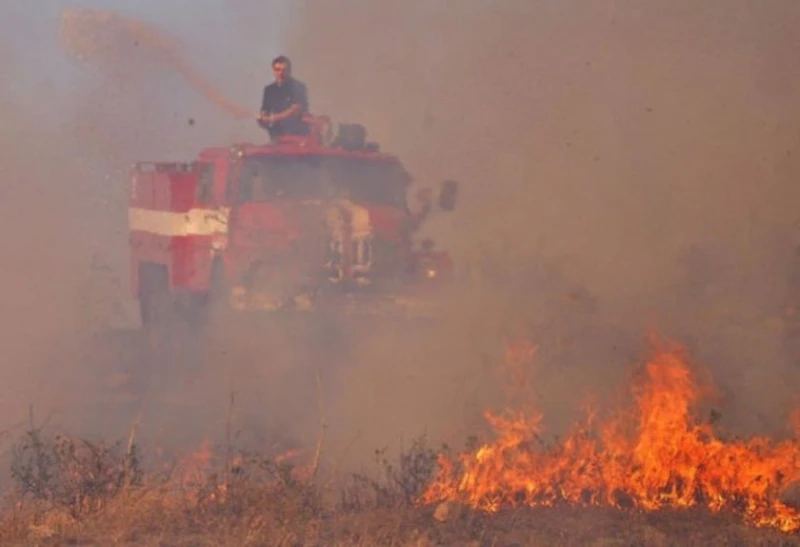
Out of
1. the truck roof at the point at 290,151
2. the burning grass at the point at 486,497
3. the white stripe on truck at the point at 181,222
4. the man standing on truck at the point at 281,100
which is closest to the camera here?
the burning grass at the point at 486,497

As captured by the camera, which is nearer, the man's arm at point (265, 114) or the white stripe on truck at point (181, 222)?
the white stripe on truck at point (181, 222)

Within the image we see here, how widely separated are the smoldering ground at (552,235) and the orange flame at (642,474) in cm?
147

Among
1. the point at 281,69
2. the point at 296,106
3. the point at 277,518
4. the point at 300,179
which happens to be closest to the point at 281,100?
the point at 281,69

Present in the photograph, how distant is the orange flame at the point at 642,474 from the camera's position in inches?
271

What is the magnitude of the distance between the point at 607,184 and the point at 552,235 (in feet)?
2.89

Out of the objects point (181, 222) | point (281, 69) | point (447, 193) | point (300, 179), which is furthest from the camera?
point (281, 69)

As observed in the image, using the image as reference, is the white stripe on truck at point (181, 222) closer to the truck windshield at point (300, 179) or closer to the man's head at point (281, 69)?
the truck windshield at point (300, 179)

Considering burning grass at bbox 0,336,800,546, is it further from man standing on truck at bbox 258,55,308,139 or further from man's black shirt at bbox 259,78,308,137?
man's black shirt at bbox 259,78,308,137

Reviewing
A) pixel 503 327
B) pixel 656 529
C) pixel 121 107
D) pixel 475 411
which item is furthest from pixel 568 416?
pixel 121 107

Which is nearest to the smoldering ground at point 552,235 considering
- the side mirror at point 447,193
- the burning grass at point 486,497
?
the side mirror at point 447,193

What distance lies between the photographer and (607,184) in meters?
11.7

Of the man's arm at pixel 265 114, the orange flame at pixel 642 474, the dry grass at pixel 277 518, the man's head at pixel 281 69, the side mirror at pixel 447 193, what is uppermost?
the man's head at pixel 281 69

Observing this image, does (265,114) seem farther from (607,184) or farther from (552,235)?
(607,184)

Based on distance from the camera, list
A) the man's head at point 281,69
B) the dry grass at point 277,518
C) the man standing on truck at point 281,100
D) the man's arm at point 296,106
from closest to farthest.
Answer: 1. the dry grass at point 277,518
2. the man's arm at point 296,106
3. the man standing on truck at point 281,100
4. the man's head at point 281,69
